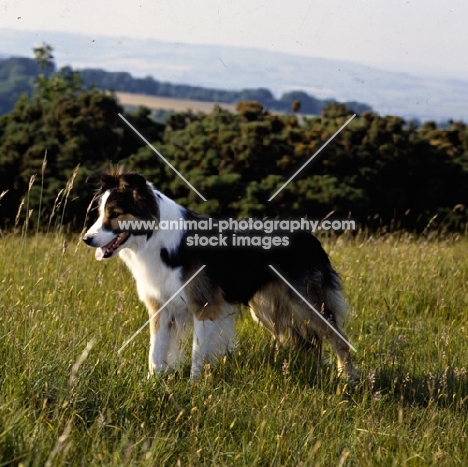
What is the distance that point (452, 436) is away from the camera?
3.60 metres

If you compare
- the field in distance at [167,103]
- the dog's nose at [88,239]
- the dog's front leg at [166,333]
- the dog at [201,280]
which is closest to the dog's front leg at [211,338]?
the dog at [201,280]

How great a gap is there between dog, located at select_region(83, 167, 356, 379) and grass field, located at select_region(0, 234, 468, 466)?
0.57ft

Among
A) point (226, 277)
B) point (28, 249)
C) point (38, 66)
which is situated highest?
point (38, 66)

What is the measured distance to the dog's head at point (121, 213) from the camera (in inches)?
176

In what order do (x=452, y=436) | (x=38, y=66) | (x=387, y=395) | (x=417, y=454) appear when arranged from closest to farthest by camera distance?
(x=417, y=454) < (x=452, y=436) < (x=387, y=395) < (x=38, y=66)

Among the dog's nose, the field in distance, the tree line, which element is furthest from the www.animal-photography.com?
the field in distance

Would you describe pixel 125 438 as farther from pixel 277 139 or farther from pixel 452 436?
pixel 277 139

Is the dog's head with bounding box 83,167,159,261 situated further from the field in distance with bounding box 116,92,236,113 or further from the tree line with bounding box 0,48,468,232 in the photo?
the field in distance with bounding box 116,92,236,113

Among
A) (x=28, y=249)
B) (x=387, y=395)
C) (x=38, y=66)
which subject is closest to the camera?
(x=387, y=395)

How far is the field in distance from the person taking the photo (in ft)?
45.1

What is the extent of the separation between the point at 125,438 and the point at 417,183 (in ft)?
34.4

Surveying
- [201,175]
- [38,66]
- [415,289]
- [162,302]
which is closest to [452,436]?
[162,302]

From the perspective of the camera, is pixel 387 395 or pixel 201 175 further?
pixel 201 175

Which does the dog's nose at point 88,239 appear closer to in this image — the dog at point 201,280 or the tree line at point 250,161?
the dog at point 201,280
